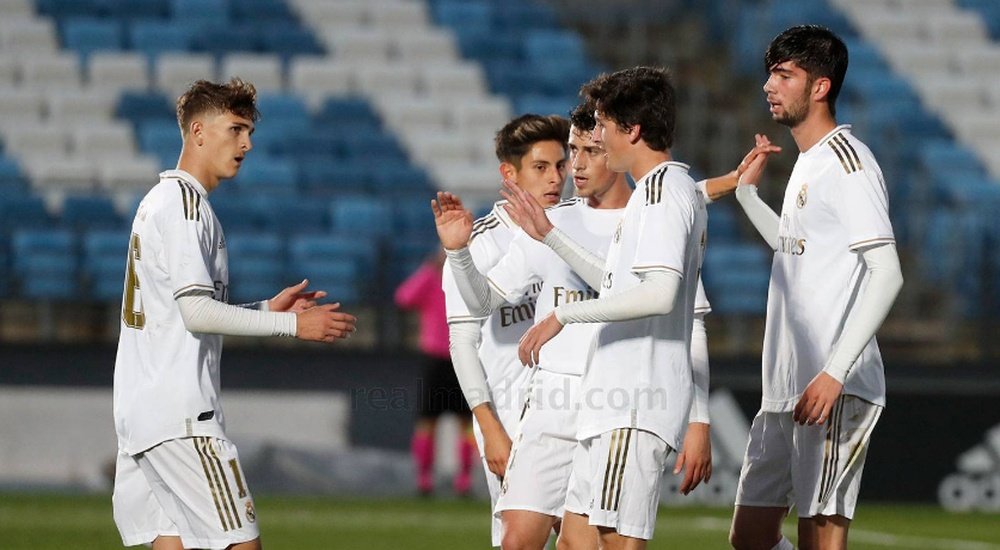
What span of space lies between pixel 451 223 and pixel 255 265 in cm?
766

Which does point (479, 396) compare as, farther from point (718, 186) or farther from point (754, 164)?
point (754, 164)

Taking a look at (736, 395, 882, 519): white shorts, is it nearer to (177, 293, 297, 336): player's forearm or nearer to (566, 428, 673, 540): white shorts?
(566, 428, 673, 540): white shorts

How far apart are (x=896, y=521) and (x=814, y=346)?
238 inches

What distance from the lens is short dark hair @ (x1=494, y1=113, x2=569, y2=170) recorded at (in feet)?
18.8

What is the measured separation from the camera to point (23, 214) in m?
12.7

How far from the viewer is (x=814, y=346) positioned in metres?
4.88

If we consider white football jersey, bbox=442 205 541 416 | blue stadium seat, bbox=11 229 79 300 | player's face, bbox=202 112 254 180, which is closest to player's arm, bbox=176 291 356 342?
player's face, bbox=202 112 254 180

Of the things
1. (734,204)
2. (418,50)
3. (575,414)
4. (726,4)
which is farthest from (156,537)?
(726,4)

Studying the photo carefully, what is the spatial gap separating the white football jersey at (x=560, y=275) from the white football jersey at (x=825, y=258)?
672mm

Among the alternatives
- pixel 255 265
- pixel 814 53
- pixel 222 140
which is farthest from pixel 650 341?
pixel 255 265

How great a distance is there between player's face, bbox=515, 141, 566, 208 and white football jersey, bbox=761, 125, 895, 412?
1.05 meters

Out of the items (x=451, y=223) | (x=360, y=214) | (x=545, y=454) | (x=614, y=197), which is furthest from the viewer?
(x=360, y=214)

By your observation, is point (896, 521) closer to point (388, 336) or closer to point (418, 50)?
point (388, 336)

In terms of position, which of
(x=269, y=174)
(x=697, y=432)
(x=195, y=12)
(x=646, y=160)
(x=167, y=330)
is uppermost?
(x=195, y=12)
